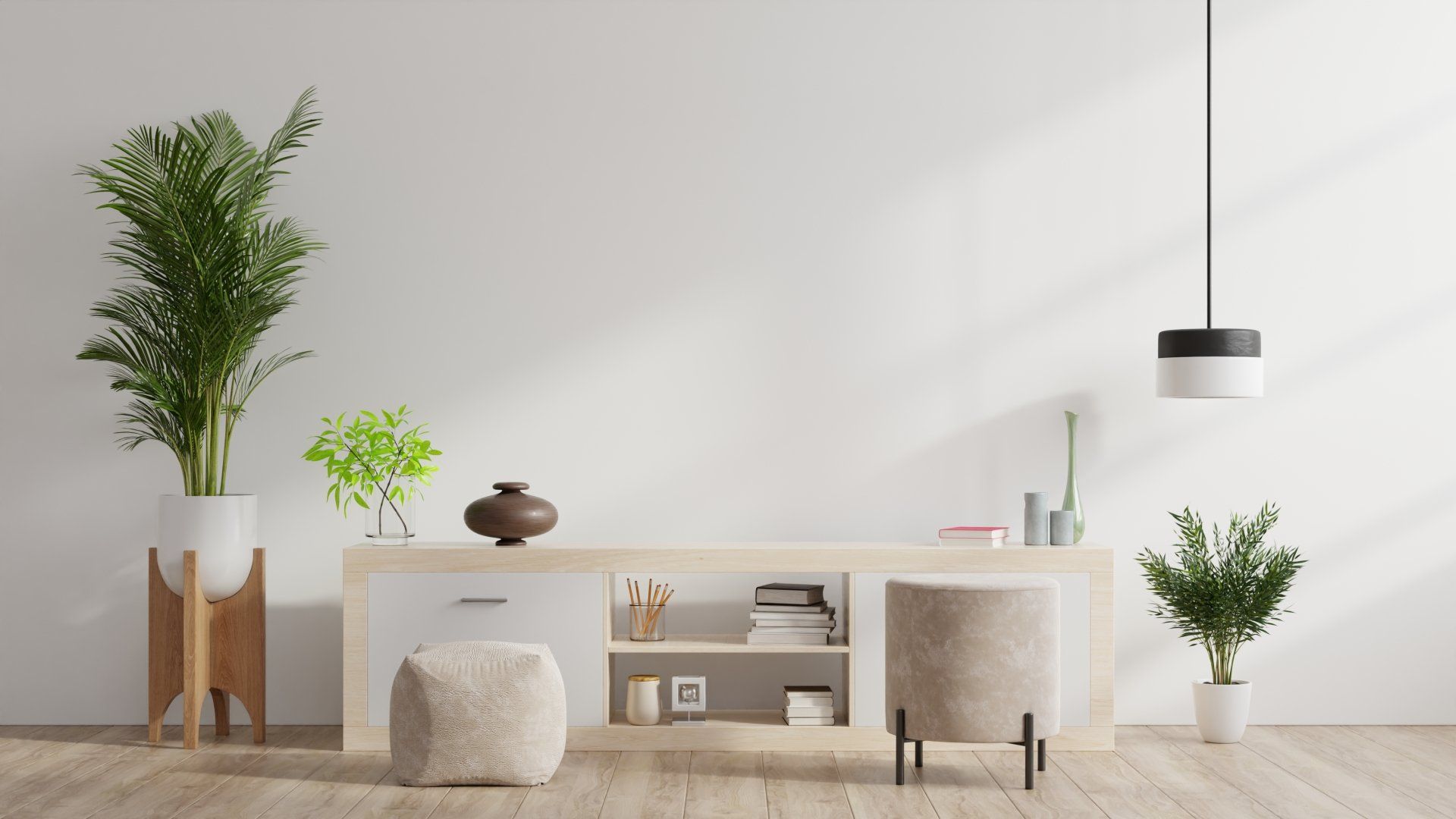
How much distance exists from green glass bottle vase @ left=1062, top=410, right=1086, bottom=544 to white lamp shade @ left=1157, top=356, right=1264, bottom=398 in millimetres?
382

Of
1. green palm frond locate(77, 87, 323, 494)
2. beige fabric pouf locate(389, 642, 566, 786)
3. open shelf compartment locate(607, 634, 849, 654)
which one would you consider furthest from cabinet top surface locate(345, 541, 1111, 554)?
green palm frond locate(77, 87, 323, 494)

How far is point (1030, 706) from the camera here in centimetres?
334

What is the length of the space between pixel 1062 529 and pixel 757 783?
1345 mm

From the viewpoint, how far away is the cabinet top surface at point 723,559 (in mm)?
3830

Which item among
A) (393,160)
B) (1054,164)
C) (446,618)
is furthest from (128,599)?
(1054,164)

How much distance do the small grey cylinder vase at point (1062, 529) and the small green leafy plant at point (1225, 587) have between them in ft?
0.97

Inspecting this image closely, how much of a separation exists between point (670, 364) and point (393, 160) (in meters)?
1.25

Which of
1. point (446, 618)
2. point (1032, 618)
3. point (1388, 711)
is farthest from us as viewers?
point (1388, 711)

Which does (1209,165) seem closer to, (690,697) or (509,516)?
(690,697)

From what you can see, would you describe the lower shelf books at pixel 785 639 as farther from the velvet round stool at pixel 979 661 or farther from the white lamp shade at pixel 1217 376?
the white lamp shade at pixel 1217 376

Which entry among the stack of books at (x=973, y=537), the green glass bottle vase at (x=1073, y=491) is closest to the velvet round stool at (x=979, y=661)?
the stack of books at (x=973, y=537)

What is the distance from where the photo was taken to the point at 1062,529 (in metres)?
3.98

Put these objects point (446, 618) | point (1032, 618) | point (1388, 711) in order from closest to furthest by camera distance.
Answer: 1. point (1032, 618)
2. point (446, 618)
3. point (1388, 711)

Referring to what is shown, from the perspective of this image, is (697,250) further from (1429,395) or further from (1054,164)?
(1429,395)
